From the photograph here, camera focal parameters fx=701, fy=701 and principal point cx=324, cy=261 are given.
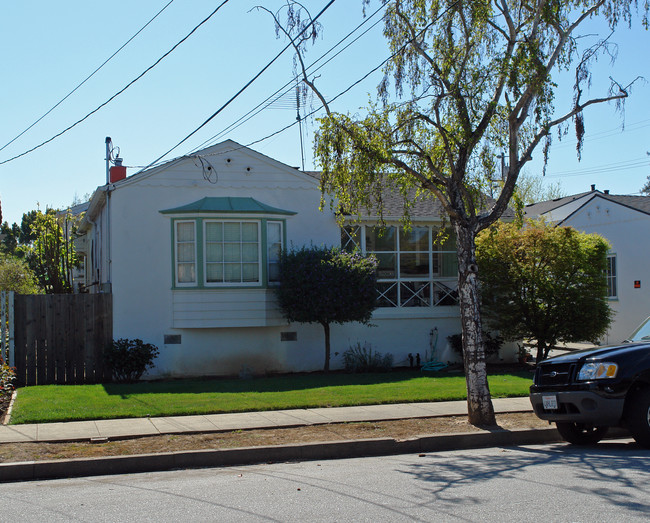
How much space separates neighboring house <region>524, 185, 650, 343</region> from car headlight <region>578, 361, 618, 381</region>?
1327cm

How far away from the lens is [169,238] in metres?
16.1

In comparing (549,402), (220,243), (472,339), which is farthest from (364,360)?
(549,402)

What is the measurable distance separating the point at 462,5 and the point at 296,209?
301 inches

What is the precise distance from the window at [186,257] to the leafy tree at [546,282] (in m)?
6.86

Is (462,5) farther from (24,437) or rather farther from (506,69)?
(24,437)

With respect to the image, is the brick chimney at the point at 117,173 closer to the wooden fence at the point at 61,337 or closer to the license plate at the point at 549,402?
the wooden fence at the point at 61,337

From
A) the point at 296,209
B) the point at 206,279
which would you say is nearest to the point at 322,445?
the point at 206,279

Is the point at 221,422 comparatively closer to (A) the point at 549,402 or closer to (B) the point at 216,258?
(A) the point at 549,402

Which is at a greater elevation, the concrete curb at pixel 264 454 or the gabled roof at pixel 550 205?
the gabled roof at pixel 550 205

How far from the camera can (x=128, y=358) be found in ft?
48.5

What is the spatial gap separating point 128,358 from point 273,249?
13.4 feet

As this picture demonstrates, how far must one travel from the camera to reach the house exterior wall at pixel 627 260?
21391 mm

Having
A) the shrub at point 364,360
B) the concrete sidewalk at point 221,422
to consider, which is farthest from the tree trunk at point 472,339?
the shrub at point 364,360

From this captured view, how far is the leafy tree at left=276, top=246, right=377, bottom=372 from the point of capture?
15344 mm
